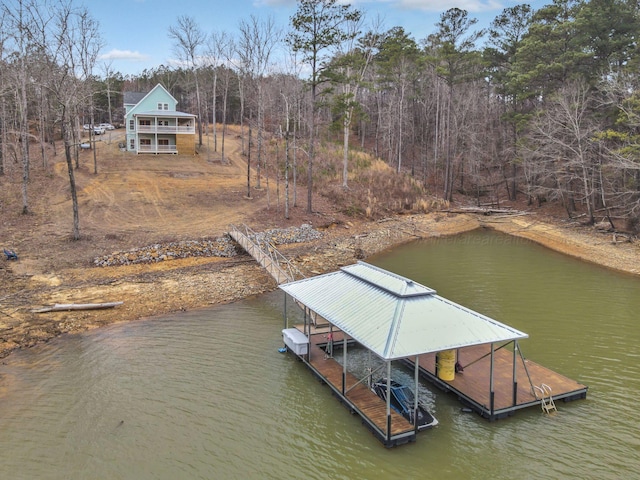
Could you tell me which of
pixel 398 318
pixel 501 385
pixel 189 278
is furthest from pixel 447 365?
pixel 189 278

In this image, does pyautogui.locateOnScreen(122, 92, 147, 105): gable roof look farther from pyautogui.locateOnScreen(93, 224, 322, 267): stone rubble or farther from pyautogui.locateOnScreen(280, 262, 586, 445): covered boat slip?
pyautogui.locateOnScreen(280, 262, 586, 445): covered boat slip

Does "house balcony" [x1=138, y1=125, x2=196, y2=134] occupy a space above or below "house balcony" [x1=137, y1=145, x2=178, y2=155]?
above

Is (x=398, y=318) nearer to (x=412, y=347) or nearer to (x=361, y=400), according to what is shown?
(x=412, y=347)

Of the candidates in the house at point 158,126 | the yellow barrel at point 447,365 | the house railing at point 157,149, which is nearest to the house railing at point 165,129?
the house at point 158,126

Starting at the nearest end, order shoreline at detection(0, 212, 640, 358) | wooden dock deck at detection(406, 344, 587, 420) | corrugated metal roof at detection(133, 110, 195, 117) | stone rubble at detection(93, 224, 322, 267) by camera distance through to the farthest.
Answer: wooden dock deck at detection(406, 344, 587, 420), shoreline at detection(0, 212, 640, 358), stone rubble at detection(93, 224, 322, 267), corrugated metal roof at detection(133, 110, 195, 117)

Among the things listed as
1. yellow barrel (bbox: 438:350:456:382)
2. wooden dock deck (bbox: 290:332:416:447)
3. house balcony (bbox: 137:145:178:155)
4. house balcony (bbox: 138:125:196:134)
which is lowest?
wooden dock deck (bbox: 290:332:416:447)

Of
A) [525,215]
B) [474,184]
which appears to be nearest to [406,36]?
[474,184]

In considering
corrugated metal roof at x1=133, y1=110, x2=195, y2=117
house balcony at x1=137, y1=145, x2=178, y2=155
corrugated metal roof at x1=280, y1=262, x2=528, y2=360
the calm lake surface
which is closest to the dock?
corrugated metal roof at x1=280, y1=262, x2=528, y2=360

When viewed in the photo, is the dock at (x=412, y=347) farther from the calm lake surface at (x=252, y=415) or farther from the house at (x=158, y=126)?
the house at (x=158, y=126)
